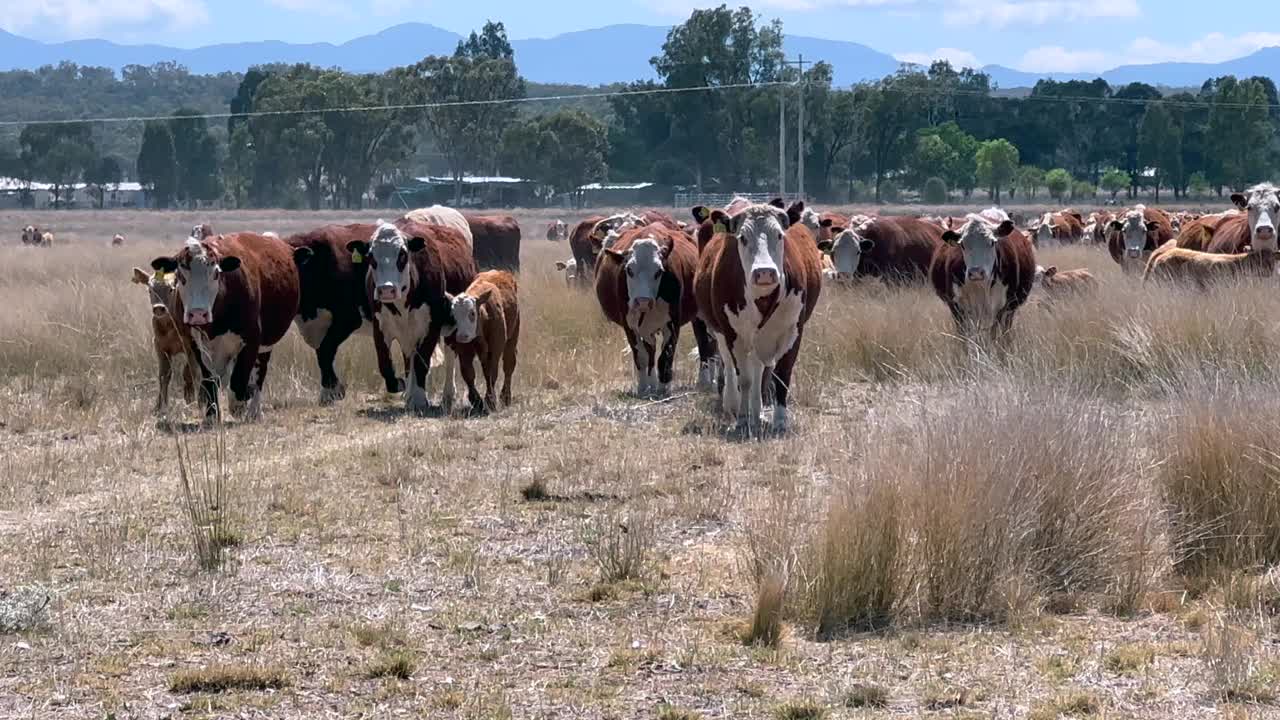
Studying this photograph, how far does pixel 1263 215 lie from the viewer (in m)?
20.2

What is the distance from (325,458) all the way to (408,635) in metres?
5.27

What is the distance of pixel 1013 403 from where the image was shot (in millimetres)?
9117

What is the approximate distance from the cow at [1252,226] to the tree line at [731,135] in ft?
196

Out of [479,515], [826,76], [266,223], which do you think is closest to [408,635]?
[479,515]

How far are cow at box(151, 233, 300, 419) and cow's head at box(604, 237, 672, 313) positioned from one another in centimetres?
315

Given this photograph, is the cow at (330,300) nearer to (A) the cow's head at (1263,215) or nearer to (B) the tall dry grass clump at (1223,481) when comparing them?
(B) the tall dry grass clump at (1223,481)

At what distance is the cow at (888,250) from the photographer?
22781mm

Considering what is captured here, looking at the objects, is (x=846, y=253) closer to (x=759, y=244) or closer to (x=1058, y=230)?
(x=759, y=244)

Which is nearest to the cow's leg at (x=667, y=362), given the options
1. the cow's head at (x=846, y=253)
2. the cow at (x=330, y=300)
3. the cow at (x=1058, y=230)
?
the cow at (x=330, y=300)

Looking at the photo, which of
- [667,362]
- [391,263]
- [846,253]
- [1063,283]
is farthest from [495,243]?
[391,263]

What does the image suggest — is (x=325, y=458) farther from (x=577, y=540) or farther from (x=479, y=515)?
(x=577, y=540)

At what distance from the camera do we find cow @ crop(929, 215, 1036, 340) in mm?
17438

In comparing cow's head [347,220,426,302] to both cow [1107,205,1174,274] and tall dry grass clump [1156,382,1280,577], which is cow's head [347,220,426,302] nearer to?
tall dry grass clump [1156,382,1280,577]

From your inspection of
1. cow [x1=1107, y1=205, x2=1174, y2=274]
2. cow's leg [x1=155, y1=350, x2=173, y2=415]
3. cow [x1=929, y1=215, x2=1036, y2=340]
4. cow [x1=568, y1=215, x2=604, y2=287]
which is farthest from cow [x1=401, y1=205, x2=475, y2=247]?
cow [x1=1107, y1=205, x2=1174, y2=274]
